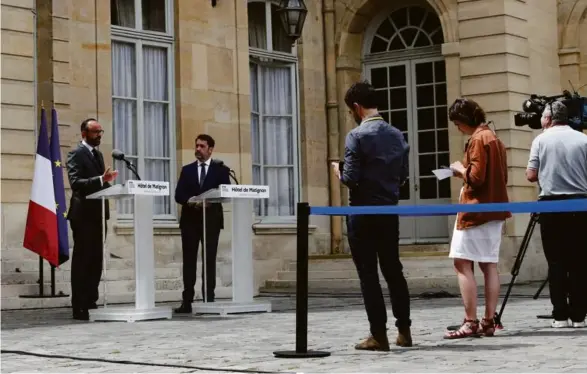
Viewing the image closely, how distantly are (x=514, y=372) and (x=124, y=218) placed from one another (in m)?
9.77

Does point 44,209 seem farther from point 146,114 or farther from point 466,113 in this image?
point 466,113

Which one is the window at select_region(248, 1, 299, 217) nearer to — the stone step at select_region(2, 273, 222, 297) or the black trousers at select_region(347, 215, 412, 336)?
the stone step at select_region(2, 273, 222, 297)

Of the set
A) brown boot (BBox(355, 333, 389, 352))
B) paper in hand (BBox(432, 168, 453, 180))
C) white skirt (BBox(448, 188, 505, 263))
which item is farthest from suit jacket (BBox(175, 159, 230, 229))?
brown boot (BBox(355, 333, 389, 352))

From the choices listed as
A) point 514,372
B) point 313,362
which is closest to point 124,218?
point 313,362

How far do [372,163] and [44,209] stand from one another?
5577 millimetres

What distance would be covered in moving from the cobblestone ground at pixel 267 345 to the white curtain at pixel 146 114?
4665 mm

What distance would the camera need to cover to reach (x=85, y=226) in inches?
473

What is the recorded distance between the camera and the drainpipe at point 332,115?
1909 cm

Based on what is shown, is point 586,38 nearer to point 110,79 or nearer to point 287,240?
point 287,240

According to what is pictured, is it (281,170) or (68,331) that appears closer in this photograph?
(68,331)

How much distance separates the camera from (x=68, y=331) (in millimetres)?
10438

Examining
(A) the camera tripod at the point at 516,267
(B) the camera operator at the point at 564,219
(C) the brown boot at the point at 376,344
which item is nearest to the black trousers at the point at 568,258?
(B) the camera operator at the point at 564,219

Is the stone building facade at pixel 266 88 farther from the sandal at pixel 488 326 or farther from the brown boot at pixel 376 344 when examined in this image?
the brown boot at pixel 376 344

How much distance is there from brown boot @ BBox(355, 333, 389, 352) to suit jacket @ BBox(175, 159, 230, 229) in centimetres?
512
